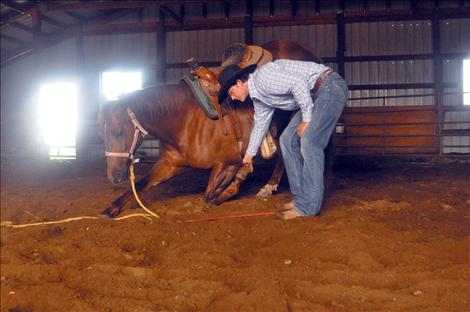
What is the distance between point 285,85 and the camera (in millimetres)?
3266

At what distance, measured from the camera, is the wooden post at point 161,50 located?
12.6 meters

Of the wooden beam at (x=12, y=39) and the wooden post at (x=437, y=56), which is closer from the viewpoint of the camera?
the wooden post at (x=437, y=56)

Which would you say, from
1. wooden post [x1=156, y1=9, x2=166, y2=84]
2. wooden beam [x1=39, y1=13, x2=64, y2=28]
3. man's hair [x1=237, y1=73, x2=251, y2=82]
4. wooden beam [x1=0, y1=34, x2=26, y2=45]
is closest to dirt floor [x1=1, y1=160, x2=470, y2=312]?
man's hair [x1=237, y1=73, x2=251, y2=82]

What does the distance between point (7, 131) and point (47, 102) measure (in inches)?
58.1

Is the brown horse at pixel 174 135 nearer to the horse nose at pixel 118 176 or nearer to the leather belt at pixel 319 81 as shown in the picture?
the horse nose at pixel 118 176

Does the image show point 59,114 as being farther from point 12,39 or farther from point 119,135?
point 119,135

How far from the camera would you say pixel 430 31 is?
467 inches

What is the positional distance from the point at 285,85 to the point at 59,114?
12.4m

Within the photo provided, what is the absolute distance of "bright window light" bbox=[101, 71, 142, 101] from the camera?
1336 cm

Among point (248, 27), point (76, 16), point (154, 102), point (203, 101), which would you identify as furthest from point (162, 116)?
point (76, 16)

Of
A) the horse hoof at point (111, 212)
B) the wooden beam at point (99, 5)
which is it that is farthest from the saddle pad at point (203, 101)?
the wooden beam at point (99, 5)

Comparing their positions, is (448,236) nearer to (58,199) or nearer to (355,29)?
(58,199)

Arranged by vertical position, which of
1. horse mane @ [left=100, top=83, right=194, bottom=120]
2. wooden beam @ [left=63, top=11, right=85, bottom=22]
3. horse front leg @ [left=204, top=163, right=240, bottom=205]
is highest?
wooden beam @ [left=63, top=11, right=85, bottom=22]

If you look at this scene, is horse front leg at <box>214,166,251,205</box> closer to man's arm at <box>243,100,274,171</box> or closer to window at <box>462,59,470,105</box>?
man's arm at <box>243,100,274,171</box>
